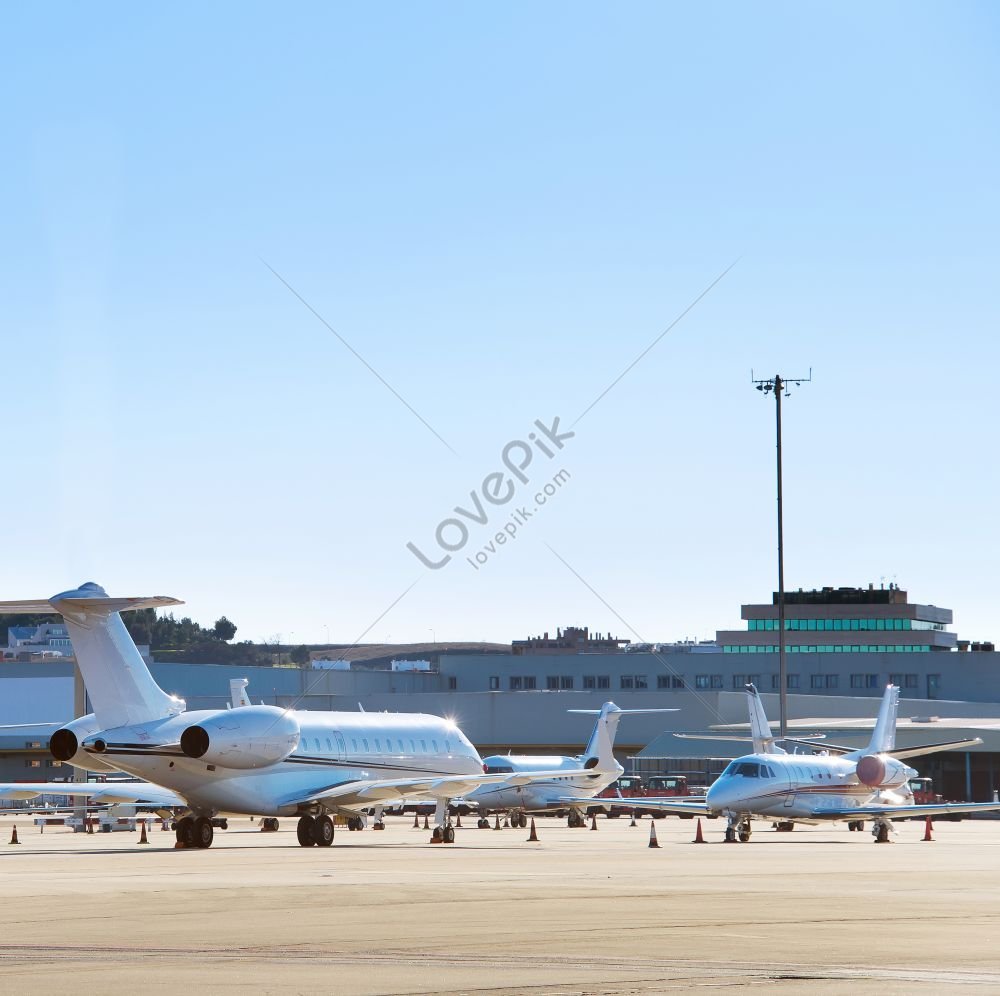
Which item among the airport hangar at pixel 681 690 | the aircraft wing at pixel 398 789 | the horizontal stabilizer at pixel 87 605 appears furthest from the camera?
the airport hangar at pixel 681 690

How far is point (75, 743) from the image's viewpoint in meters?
39.9

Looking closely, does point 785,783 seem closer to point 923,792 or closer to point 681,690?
point 923,792

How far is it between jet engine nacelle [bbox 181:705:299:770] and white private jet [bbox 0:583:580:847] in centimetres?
3

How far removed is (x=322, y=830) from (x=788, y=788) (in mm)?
14095

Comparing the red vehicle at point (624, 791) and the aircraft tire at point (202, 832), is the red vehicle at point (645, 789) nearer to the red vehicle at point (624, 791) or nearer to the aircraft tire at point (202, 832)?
the red vehicle at point (624, 791)

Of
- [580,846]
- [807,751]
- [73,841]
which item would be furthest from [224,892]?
[807,751]

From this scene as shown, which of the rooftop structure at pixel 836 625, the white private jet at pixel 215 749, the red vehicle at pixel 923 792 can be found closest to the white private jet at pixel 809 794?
the white private jet at pixel 215 749

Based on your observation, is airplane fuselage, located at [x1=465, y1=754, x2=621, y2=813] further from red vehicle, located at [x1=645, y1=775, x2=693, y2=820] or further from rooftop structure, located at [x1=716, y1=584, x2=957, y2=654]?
rooftop structure, located at [x1=716, y1=584, x2=957, y2=654]

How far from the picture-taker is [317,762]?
4738cm

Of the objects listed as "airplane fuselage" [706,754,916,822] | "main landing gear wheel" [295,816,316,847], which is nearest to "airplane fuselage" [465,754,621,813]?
"airplane fuselage" [706,754,916,822]

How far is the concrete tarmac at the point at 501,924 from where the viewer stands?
13570mm

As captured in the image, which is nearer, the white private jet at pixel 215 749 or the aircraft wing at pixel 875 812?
the white private jet at pixel 215 749

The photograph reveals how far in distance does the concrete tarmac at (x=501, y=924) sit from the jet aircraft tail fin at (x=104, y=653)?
4379mm

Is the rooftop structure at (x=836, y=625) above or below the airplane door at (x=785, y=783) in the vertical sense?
above
